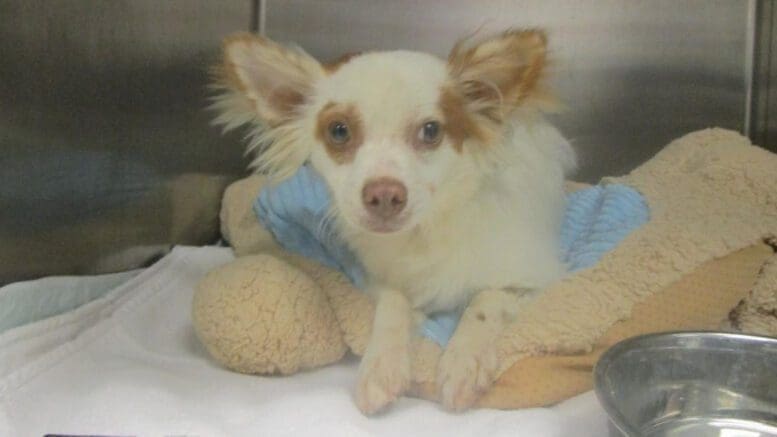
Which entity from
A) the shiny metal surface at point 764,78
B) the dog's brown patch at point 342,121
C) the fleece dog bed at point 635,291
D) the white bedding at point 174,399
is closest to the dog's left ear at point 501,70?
the dog's brown patch at point 342,121

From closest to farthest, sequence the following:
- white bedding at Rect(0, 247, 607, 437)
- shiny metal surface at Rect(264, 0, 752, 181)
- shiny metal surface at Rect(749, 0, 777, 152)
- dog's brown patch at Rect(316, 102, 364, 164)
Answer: white bedding at Rect(0, 247, 607, 437), dog's brown patch at Rect(316, 102, 364, 164), shiny metal surface at Rect(264, 0, 752, 181), shiny metal surface at Rect(749, 0, 777, 152)

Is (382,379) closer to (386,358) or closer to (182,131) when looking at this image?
(386,358)

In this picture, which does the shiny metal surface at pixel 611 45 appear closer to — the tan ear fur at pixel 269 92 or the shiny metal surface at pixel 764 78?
the shiny metal surface at pixel 764 78

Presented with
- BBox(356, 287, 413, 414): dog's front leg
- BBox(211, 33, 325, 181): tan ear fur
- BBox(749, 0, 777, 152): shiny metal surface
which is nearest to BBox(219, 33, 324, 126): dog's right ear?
BBox(211, 33, 325, 181): tan ear fur

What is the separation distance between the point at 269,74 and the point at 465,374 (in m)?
0.43

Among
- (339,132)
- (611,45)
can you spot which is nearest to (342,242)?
(339,132)

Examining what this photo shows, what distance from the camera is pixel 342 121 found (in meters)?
1.03

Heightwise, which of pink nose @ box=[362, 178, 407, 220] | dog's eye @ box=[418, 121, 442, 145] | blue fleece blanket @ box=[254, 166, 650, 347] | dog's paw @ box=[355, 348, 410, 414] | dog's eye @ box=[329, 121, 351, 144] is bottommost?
dog's paw @ box=[355, 348, 410, 414]

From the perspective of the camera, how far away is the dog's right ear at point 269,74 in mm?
1057

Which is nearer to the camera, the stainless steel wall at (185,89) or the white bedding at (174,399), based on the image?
the white bedding at (174,399)

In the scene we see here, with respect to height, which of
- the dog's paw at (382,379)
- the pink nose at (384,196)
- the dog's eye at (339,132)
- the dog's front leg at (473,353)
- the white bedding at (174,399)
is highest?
the dog's eye at (339,132)

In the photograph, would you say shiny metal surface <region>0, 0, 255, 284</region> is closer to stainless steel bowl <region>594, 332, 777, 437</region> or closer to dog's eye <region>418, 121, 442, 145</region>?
dog's eye <region>418, 121, 442, 145</region>

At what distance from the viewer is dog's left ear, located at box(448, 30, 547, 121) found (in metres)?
1.01

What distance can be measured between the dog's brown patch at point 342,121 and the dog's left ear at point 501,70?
0.42 feet
